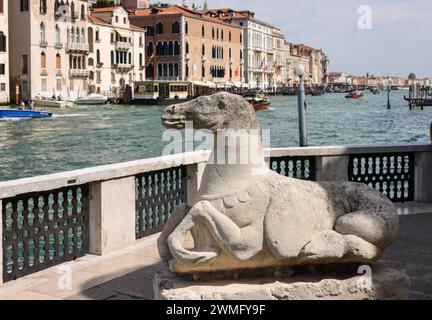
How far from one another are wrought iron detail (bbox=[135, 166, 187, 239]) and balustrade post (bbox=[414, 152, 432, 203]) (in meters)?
3.01

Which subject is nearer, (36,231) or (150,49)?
(36,231)

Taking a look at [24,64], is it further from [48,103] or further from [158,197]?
[158,197]

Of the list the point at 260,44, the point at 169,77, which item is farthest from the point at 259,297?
the point at 260,44

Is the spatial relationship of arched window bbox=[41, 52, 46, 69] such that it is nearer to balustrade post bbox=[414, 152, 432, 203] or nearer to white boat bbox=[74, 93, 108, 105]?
white boat bbox=[74, 93, 108, 105]

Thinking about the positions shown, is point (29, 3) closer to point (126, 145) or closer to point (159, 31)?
point (159, 31)

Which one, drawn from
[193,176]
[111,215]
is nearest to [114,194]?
[111,215]

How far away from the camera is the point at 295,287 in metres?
3.95

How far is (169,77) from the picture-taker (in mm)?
86500

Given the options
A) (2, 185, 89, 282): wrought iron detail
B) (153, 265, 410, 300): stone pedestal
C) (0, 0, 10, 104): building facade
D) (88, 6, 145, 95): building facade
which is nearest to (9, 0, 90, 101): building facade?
(0, 0, 10, 104): building facade

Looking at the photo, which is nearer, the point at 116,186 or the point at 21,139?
the point at 116,186

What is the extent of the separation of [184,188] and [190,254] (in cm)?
344

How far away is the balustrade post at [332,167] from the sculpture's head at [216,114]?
3.93m

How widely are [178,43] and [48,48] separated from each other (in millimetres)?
25550

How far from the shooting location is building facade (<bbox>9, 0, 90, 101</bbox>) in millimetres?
59844
